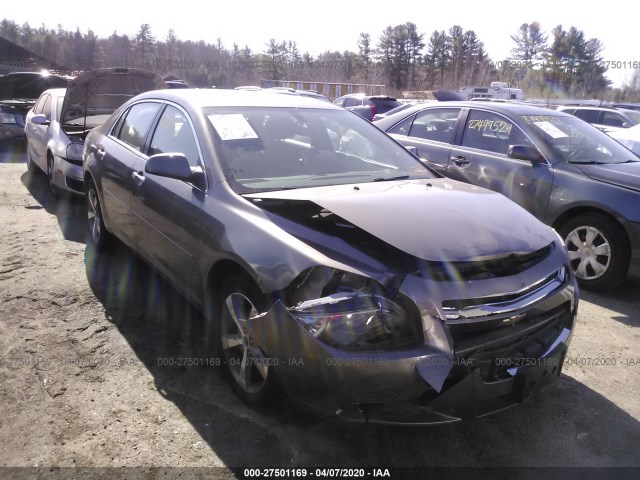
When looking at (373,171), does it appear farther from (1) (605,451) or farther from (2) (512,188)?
(2) (512,188)

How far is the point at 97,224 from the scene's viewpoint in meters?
5.11

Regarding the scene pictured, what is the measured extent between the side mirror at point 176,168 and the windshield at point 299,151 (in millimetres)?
185

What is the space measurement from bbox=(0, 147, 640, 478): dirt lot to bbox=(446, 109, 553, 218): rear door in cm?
140

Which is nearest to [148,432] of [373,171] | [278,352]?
[278,352]

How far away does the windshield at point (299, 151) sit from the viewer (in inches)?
120

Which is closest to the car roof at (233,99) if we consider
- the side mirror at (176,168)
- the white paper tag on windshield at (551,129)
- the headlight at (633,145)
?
the side mirror at (176,168)

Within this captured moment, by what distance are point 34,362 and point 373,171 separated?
251 centimetres

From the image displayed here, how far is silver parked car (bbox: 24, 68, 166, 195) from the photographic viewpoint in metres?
6.45

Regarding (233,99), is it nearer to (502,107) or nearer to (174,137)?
(174,137)

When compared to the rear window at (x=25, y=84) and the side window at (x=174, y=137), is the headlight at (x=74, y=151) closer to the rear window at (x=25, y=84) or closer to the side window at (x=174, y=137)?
the side window at (x=174, y=137)

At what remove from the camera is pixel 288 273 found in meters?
2.28

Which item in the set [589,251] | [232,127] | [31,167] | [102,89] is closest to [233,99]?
[232,127]

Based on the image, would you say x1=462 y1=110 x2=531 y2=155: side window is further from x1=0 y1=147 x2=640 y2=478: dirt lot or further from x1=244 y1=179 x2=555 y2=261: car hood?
x1=244 y1=179 x2=555 y2=261: car hood

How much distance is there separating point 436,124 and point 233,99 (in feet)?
11.2
